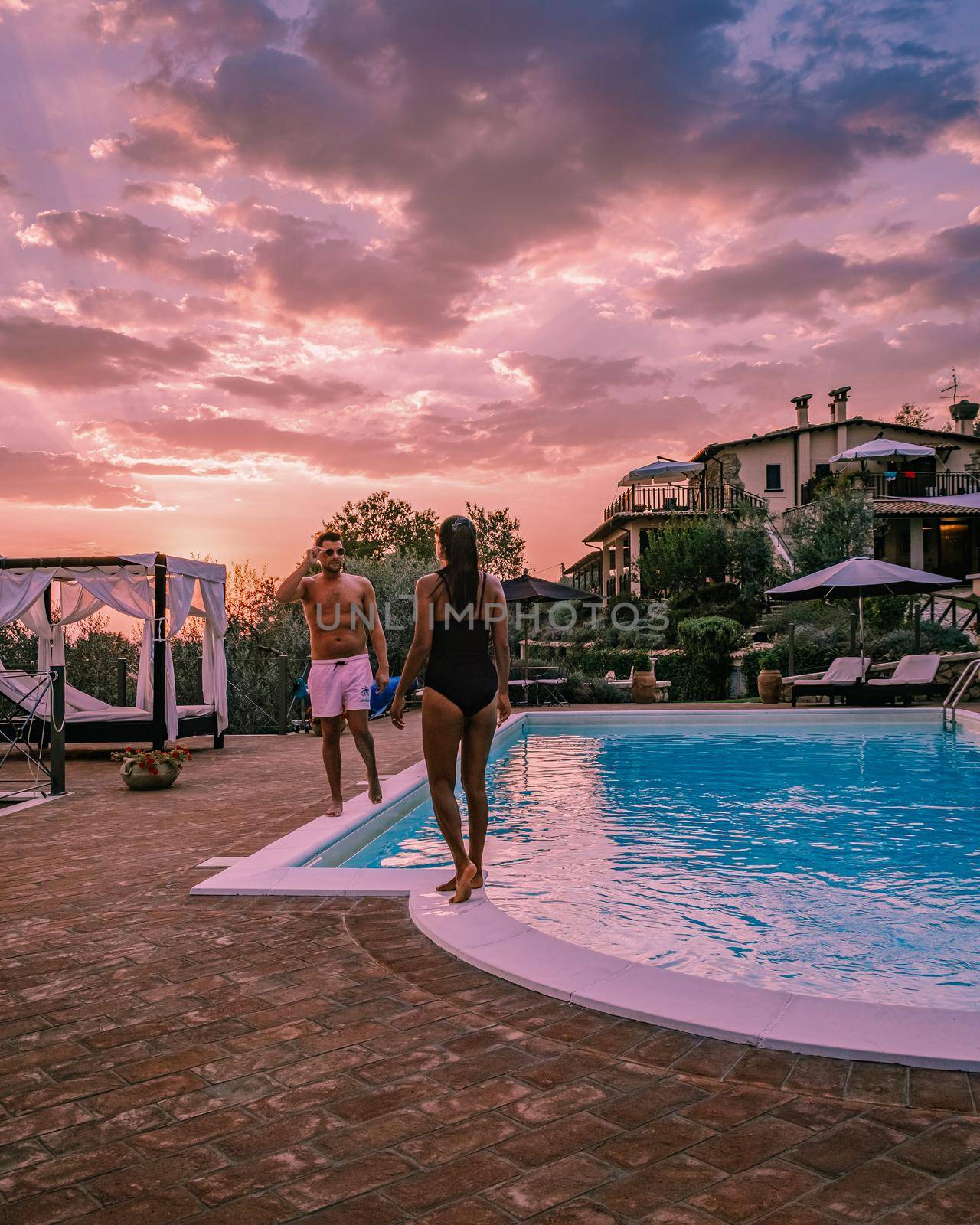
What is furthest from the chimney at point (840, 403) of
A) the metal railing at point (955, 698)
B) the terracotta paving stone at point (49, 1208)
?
the terracotta paving stone at point (49, 1208)

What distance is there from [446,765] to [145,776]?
5010 millimetres

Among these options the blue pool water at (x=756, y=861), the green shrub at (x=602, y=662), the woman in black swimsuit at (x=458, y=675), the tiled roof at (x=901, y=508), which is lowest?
the blue pool water at (x=756, y=861)

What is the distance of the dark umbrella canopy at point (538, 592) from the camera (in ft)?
57.3

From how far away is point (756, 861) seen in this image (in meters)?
6.18

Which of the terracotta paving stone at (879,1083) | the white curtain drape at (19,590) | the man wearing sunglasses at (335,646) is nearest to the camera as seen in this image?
the terracotta paving stone at (879,1083)

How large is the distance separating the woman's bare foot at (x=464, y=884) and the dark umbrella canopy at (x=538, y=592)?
13.1m

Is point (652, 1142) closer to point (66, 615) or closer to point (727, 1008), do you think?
point (727, 1008)

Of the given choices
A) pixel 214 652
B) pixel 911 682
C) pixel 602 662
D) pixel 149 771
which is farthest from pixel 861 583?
pixel 149 771

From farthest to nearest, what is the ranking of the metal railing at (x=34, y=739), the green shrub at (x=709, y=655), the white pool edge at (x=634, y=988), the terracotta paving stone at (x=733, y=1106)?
the green shrub at (x=709, y=655) → the metal railing at (x=34, y=739) → the white pool edge at (x=634, y=988) → the terracotta paving stone at (x=733, y=1106)

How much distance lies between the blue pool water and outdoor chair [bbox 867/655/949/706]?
12.1ft

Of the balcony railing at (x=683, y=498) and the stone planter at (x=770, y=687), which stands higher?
the balcony railing at (x=683, y=498)

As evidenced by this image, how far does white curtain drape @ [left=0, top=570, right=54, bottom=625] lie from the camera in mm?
11172

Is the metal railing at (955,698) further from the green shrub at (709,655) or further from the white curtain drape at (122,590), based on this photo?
the white curtain drape at (122,590)

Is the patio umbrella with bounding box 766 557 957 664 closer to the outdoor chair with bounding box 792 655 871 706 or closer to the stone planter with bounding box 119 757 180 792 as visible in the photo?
the outdoor chair with bounding box 792 655 871 706
